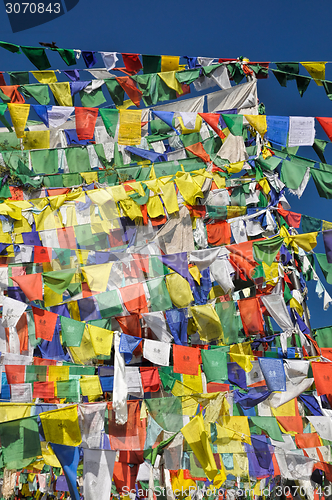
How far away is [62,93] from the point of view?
10.2 meters

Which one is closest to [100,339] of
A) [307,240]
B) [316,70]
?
[307,240]

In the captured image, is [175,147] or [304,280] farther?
[175,147]

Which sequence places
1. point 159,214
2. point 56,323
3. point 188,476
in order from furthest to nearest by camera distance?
point 159,214
point 56,323
point 188,476

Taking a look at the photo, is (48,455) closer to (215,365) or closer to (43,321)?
(43,321)

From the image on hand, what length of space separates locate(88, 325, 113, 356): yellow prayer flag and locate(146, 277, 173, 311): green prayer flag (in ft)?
3.91

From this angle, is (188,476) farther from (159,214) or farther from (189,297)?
(159,214)

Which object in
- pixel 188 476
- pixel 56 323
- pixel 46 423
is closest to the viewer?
pixel 46 423

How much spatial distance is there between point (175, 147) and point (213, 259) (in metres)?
7.38

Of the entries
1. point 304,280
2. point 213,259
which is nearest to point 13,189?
point 213,259

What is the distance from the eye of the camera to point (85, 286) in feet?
27.1

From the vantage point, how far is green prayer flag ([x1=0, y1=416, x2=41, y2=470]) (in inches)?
229

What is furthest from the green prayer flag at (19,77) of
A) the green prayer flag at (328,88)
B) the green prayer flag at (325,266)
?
the green prayer flag at (325,266)

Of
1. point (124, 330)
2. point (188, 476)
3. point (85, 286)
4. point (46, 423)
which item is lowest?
point (188, 476)

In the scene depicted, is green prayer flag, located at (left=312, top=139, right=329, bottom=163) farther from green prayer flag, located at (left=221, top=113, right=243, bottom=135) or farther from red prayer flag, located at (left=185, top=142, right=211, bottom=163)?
red prayer flag, located at (left=185, top=142, right=211, bottom=163)
